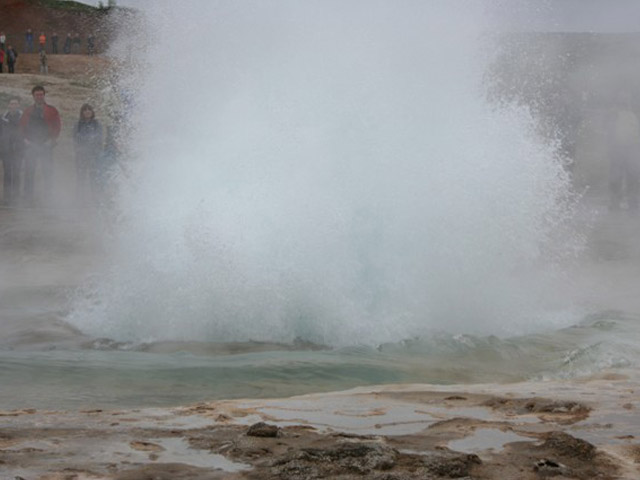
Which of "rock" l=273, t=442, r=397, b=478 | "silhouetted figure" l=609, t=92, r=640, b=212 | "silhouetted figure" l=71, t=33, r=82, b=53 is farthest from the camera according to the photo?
"silhouetted figure" l=71, t=33, r=82, b=53

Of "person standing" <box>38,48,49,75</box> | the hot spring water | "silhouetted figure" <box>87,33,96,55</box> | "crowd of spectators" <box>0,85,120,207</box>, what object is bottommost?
the hot spring water

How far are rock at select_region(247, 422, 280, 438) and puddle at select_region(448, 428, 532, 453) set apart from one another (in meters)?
0.46

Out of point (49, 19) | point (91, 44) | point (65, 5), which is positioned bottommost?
point (91, 44)

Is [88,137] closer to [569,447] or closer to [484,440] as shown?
[484,440]

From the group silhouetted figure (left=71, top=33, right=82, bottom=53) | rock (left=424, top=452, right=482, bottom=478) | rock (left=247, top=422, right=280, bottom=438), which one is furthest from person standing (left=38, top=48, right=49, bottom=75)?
rock (left=424, top=452, right=482, bottom=478)

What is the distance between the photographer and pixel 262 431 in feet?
9.75

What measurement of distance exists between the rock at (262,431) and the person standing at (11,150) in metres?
9.14

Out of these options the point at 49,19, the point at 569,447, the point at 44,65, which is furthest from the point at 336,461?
the point at 49,19

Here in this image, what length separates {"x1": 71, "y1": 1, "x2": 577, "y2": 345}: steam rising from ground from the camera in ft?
17.8

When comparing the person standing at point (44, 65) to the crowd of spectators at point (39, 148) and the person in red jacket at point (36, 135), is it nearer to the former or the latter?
the crowd of spectators at point (39, 148)

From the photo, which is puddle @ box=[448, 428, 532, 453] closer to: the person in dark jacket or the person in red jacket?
the person in dark jacket

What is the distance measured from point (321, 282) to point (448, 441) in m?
2.51

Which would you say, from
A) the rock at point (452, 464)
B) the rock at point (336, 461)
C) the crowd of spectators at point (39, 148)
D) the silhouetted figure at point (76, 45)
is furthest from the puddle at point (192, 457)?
the silhouetted figure at point (76, 45)

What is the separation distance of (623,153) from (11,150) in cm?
641
